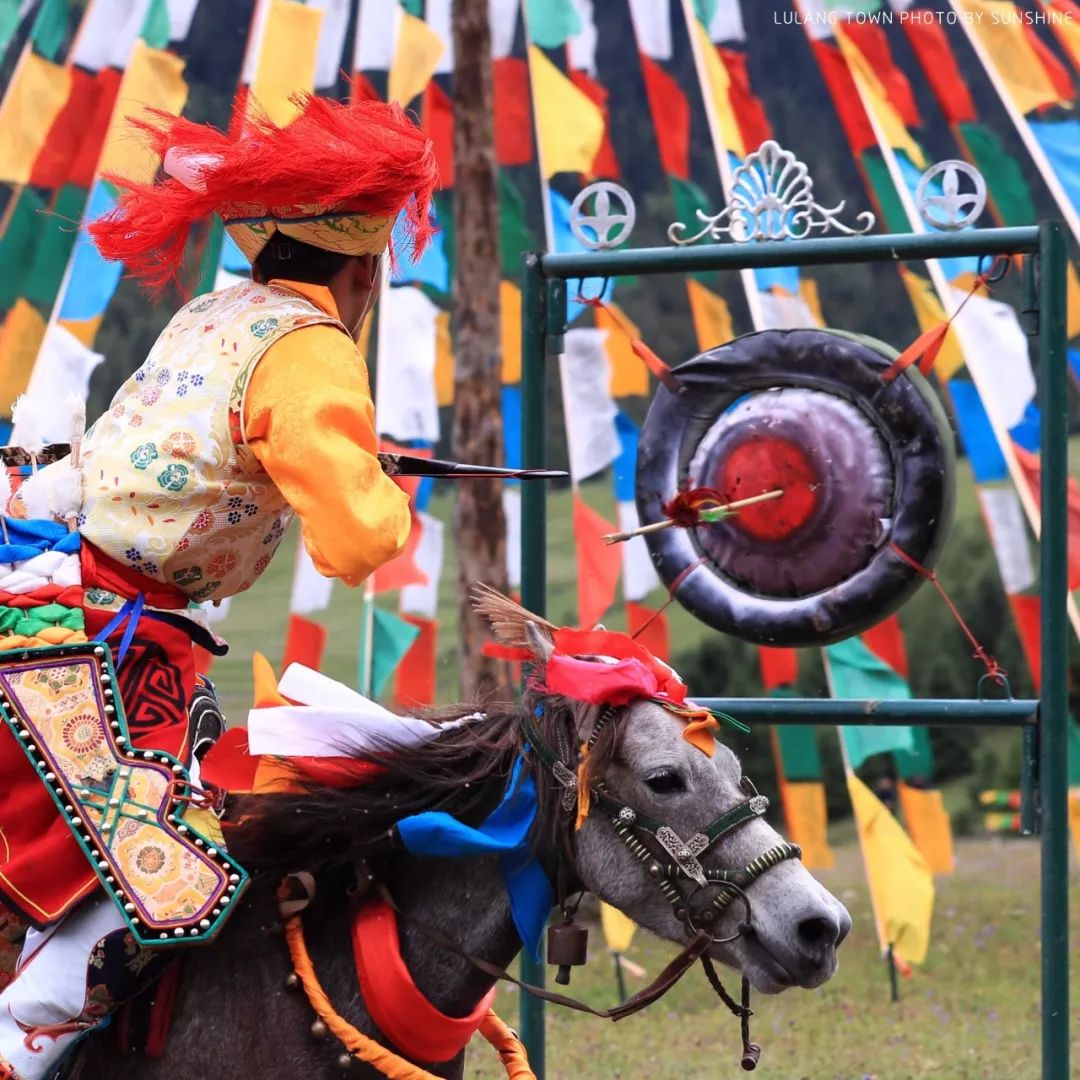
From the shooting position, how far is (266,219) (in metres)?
2.91

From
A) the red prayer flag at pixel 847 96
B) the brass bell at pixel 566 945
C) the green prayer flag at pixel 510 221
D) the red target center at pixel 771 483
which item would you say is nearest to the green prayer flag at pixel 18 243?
the green prayer flag at pixel 510 221

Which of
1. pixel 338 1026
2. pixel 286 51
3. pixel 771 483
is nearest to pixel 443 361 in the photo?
pixel 286 51

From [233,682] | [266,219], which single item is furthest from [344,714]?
[233,682]

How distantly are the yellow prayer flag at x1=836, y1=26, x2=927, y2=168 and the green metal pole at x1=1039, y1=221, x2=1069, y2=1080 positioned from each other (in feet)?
6.92

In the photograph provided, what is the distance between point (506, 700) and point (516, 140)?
4.68 meters

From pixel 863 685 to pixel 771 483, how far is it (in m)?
2.12

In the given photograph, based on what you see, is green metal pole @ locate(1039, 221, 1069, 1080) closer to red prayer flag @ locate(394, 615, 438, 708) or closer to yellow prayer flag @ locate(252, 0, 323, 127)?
red prayer flag @ locate(394, 615, 438, 708)

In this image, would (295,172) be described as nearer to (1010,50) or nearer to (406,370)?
(406,370)

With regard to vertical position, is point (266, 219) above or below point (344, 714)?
above

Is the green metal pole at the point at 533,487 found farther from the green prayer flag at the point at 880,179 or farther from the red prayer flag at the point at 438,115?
the red prayer flag at the point at 438,115

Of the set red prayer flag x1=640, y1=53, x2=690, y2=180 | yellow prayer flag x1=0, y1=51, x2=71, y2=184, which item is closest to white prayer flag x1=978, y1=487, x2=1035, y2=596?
red prayer flag x1=640, y1=53, x2=690, y2=180

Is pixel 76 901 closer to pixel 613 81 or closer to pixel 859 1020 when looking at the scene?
pixel 859 1020

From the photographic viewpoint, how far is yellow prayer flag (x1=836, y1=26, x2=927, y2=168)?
5.98 m

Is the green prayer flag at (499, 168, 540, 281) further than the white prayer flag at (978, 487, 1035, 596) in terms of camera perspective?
Yes
